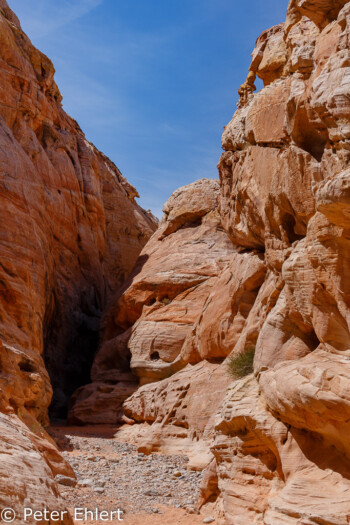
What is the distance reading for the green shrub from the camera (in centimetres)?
1478

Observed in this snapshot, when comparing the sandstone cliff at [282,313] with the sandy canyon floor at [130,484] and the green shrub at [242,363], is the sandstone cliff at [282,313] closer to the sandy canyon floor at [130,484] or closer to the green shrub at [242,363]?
the green shrub at [242,363]

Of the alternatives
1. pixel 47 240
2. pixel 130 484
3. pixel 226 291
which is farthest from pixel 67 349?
pixel 130 484

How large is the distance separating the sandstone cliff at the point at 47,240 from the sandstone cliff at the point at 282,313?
4.13 metres

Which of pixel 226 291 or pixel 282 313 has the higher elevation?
pixel 226 291

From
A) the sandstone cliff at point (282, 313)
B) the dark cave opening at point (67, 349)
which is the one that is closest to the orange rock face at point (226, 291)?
the sandstone cliff at point (282, 313)

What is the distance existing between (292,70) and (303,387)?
22.9 ft

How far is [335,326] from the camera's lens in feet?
31.5

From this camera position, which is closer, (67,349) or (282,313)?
(282,313)

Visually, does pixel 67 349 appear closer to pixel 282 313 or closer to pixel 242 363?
pixel 242 363

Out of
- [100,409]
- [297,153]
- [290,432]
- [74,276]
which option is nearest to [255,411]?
[290,432]

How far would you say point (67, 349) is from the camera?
1155 inches

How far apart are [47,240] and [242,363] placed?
49.1 ft

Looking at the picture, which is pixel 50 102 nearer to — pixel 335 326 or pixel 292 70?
pixel 292 70

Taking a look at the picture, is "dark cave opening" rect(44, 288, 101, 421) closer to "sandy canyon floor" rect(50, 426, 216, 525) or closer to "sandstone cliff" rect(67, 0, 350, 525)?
"sandstone cliff" rect(67, 0, 350, 525)
